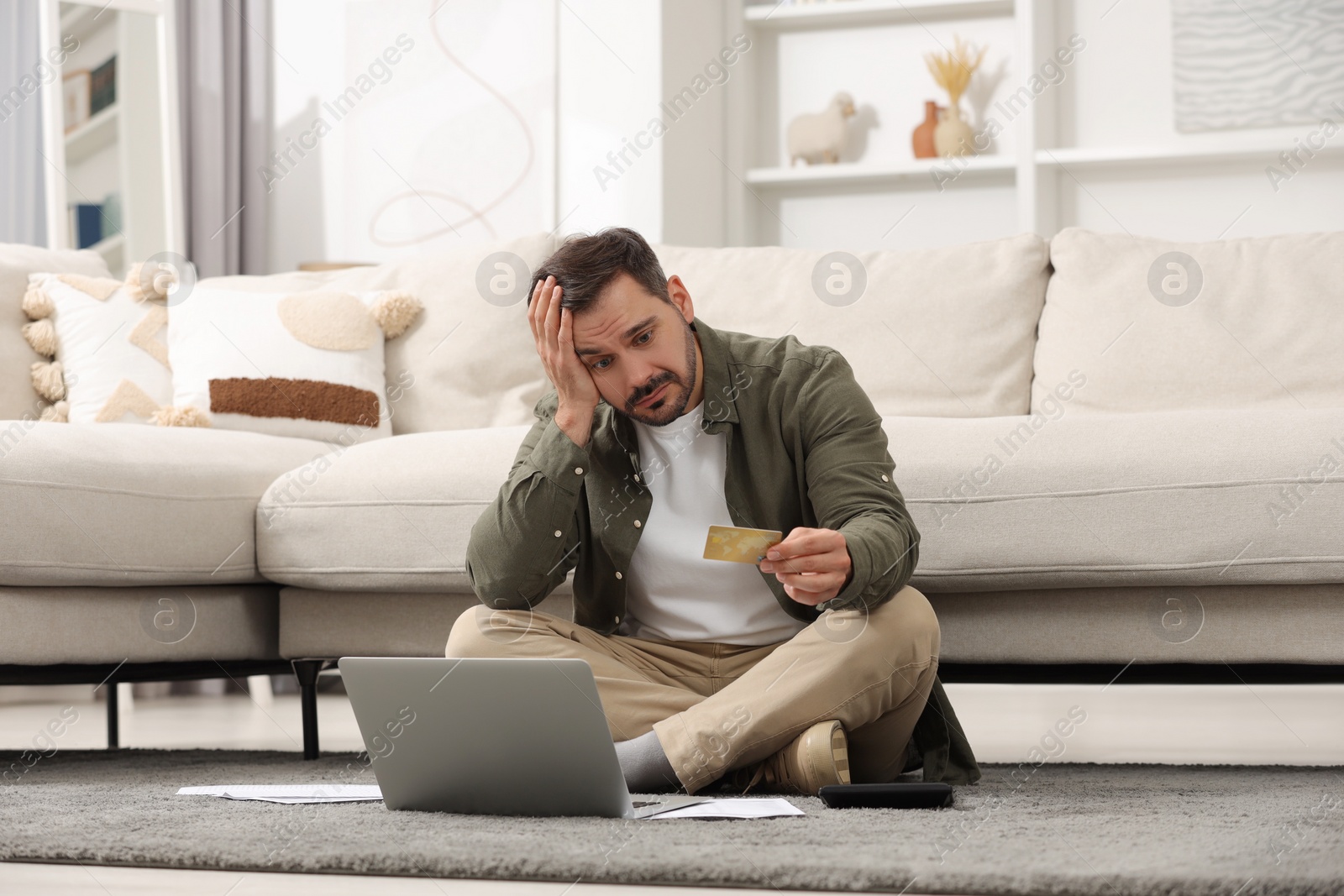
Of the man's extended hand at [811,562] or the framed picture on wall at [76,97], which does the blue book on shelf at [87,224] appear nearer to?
the framed picture on wall at [76,97]

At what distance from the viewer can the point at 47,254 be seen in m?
2.65

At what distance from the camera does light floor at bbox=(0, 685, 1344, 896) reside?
106 centimetres

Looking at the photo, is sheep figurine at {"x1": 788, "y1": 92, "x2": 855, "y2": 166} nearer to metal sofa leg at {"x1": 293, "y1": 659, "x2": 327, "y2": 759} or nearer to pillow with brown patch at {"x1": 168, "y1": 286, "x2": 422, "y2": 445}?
pillow with brown patch at {"x1": 168, "y1": 286, "x2": 422, "y2": 445}

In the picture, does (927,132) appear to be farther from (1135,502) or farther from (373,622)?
(373,622)

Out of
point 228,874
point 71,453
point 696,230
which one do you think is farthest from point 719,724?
point 696,230

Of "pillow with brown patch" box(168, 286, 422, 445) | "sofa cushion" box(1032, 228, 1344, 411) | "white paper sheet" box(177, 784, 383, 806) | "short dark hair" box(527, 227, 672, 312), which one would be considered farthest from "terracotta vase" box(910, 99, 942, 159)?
"white paper sheet" box(177, 784, 383, 806)

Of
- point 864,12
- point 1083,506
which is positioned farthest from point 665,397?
point 864,12

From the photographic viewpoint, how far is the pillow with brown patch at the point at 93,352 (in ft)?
7.99

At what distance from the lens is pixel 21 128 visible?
11.5 feet

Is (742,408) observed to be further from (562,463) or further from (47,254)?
(47,254)

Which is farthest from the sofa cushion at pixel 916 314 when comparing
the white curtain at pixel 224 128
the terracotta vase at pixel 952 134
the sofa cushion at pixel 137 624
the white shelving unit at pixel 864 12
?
the white curtain at pixel 224 128

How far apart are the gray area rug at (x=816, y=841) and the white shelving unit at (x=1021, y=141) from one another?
2.53 m

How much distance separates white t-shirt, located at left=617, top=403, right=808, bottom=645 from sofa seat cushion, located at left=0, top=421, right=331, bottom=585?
0.68m

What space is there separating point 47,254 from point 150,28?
1346 millimetres
